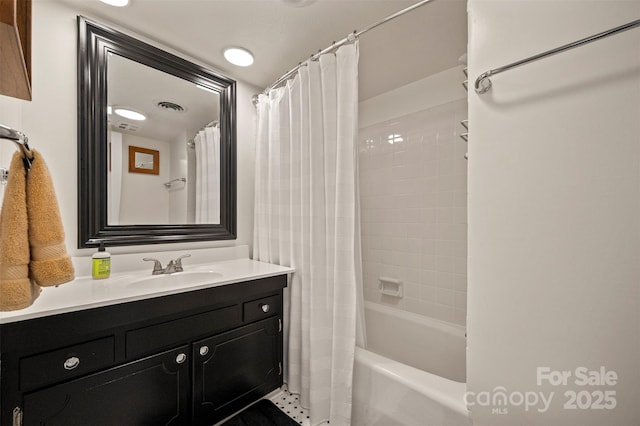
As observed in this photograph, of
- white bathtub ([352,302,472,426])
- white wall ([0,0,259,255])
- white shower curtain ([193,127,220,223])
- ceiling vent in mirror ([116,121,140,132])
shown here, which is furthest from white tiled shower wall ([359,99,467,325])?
white wall ([0,0,259,255])

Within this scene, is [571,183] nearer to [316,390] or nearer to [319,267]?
[319,267]

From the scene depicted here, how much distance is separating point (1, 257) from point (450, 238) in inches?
83.1

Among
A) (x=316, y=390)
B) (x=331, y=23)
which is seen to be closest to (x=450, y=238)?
(x=316, y=390)

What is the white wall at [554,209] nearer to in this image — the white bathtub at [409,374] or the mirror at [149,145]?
the white bathtub at [409,374]

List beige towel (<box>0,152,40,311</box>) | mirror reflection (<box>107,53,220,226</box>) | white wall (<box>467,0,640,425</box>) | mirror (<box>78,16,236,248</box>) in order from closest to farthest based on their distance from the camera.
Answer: beige towel (<box>0,152,40,311</box>)
white wall (<box>467,0,640,425</box>)
mirror (<box>78,16,236,248</box>)
mirror reflection (<box>107,53,220,226</box>)

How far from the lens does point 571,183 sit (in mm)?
751

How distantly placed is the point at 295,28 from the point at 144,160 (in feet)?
4.07

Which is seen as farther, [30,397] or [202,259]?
[202,259]

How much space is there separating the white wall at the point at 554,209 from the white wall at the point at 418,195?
39.9 inches

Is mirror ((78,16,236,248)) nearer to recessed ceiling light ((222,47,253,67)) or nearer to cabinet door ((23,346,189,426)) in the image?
recessed ceiling light ((222,47,253,67))

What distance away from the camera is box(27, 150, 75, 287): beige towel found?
0.62 meters

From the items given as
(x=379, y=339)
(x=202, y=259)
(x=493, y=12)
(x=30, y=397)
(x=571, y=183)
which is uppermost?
(x=493, y=12)

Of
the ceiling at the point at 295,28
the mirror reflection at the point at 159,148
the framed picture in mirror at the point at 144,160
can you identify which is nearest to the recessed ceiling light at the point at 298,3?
the ceiling at the point at 295,28

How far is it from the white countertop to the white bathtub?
76cm
